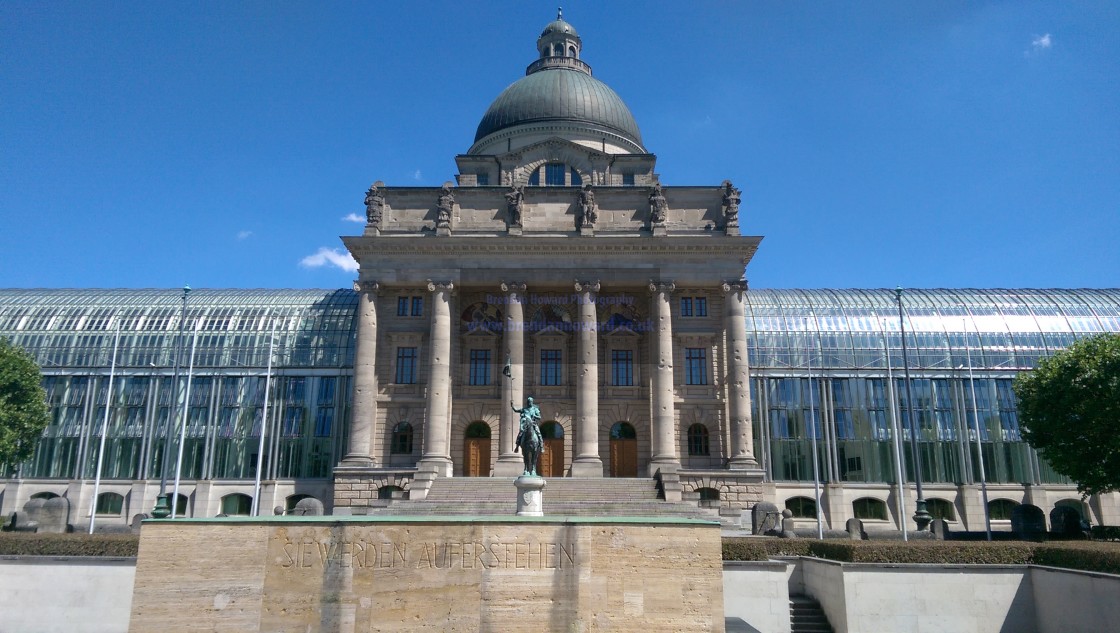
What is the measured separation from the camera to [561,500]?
42.4 metres

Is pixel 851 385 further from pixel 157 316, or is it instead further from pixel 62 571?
pixel 157 316

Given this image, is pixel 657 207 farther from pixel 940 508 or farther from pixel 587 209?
pixel 940 508

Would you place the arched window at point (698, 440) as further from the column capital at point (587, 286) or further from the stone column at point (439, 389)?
the stone column at point (439, 389)

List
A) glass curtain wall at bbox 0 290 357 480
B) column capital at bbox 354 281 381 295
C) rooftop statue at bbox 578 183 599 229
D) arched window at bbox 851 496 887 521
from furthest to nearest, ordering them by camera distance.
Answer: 1. glass curtain wall at bbox 0 290 357 480
2. arched window at bbox 851 496 887 521
3. rooftop statue at bbox 578 183 599 229
4. column capital at bbox 354 281 381 295

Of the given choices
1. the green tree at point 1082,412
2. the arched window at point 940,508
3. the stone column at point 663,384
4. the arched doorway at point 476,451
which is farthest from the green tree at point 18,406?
the green tree at point 1082,412

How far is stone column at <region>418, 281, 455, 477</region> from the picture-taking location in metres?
47.7

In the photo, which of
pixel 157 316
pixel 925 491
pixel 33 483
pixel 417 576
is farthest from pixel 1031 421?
pixel 33 483

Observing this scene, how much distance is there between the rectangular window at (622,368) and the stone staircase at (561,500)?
7.84m

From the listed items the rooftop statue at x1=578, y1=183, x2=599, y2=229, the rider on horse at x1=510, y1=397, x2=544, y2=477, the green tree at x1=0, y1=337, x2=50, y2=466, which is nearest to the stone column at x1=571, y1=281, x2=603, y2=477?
the rooftop statue at x1=578, y1=183, x2=599, y2=229

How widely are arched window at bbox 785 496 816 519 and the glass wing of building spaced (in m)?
1.61

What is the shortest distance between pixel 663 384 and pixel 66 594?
33384mm

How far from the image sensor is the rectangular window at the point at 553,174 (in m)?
57.9

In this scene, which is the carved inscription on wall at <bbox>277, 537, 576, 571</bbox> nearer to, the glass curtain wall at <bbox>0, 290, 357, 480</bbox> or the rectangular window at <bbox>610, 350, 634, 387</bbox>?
the rectangular window at <bbox>610, 350, 634, 387</bbox>

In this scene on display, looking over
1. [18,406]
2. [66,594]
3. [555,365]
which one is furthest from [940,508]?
Answer: [18,406]
